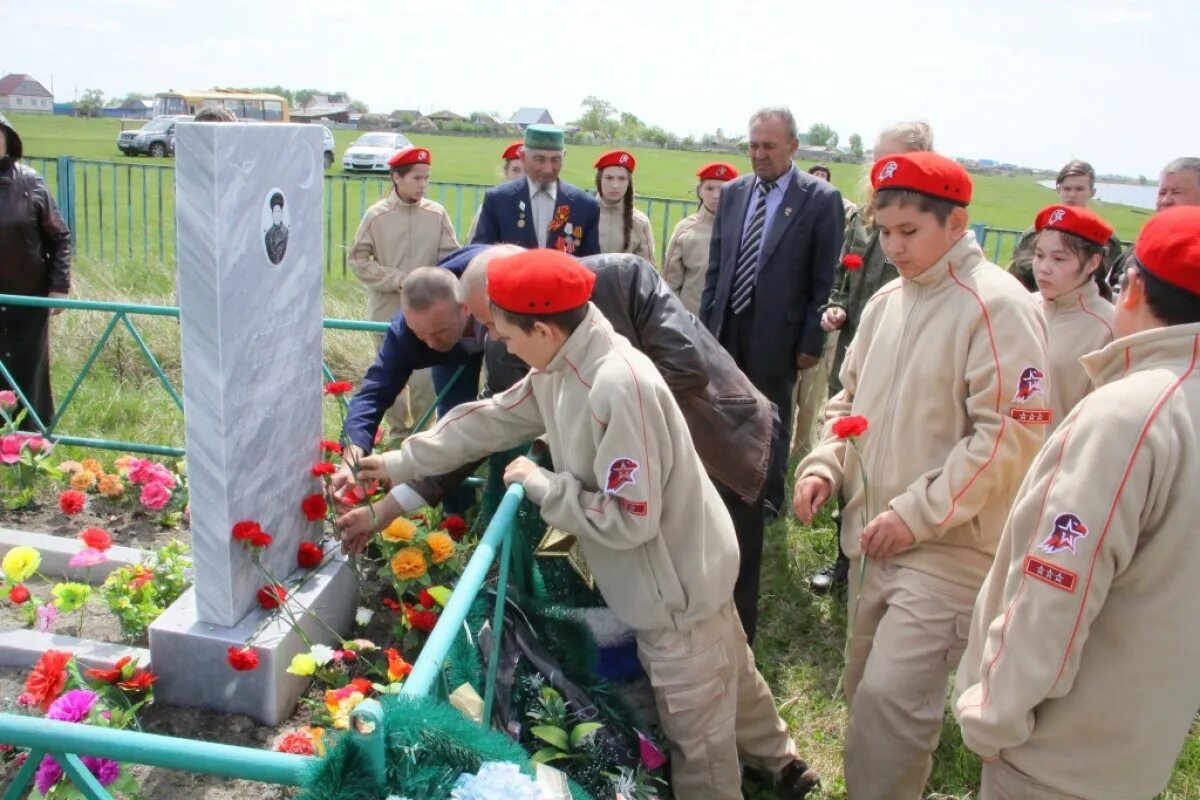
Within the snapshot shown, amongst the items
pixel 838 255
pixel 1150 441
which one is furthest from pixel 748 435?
pixel 838 255

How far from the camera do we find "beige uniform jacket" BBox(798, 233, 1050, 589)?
7.91 feet

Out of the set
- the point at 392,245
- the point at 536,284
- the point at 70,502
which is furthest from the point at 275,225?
the point at 392,245

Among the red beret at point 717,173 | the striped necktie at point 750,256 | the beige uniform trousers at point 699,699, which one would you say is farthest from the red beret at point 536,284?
the red beret at point 717,173

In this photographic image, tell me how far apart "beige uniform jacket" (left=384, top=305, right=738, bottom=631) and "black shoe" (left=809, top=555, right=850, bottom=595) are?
1896mm

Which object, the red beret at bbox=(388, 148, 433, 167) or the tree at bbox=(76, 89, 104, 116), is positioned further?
the tree at bbox=(76, 89, 104, 116)

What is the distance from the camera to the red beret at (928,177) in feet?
8.10

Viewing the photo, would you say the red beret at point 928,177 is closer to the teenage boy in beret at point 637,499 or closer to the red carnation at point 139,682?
the teenage boy in beret at point 637,499

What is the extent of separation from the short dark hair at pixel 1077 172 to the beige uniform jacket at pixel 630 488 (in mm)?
3181

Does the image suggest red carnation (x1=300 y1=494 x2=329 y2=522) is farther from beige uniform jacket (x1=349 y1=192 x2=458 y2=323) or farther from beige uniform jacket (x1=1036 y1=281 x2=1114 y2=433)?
beige uniform jacket (x1=349 y1=192 x2=458 y2=323)

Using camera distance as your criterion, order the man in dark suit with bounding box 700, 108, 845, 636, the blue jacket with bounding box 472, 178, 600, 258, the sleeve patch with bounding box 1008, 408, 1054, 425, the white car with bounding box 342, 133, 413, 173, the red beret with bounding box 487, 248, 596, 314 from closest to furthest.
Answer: the red beret with bounding box 487, 248, 596, 314 < the sleeve patch with bounding box 1008, 408, 1054, 425 < the man in dark suit with bounding box 700, 108, 845, 636 < the blue jacket with bounding box 472, 178, 600, 258 < the white car with bounding box 342, 133, 413, 173

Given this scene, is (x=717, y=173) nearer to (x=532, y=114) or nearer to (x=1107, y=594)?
(x=1107, y=594)

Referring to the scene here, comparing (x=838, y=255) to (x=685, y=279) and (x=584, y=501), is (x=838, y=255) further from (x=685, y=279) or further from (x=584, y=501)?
(x=584, y=501)

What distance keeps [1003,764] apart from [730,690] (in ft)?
2.45

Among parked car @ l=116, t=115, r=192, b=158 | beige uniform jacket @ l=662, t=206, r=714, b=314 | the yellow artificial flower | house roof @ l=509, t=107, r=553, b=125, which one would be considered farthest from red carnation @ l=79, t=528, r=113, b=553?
house roof @ l=509, t=107, r=553, b=125
